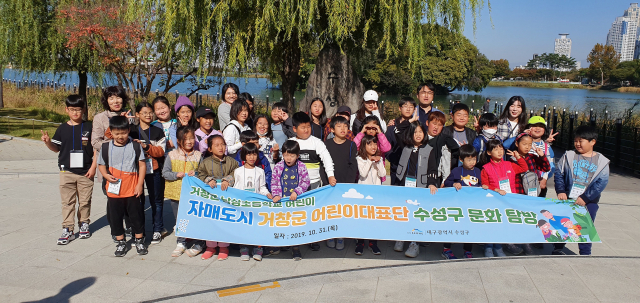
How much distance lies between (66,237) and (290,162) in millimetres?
2925

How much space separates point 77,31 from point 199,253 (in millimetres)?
12582

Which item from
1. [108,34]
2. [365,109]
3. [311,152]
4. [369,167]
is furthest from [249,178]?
[108,34]

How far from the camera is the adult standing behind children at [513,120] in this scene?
5.80 meters

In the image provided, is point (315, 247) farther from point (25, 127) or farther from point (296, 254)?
point (25, 127)

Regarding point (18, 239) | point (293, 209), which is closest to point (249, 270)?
point (293, 209)

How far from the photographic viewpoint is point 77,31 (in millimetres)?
14664

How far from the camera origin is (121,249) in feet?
16.8

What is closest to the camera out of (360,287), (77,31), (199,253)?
(360,287)

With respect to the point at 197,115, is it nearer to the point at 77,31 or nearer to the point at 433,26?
the point at 433,26

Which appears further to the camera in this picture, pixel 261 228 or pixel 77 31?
pixel 77 31

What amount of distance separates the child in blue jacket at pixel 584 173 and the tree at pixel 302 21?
4.50 m

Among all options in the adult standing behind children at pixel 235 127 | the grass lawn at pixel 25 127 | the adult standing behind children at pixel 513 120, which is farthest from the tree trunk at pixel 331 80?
the grass lawn at pixel 25 127

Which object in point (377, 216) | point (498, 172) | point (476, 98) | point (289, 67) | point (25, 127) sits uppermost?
point (289, 67)

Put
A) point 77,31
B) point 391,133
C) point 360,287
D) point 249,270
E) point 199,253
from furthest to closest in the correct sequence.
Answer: point 77,31
point 391,133
point 199,253
point 249,270
point 360,287
